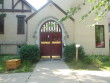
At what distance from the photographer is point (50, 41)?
1841 centimetres

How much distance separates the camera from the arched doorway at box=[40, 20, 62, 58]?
18.3 metres

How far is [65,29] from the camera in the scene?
1816 centimetres

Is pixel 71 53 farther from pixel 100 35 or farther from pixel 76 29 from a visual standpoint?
pixel 100 35

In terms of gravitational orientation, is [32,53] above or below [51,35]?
below

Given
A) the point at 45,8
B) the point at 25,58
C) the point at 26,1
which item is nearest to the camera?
the point at 25,58

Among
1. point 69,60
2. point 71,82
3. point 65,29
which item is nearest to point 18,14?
point 65,29

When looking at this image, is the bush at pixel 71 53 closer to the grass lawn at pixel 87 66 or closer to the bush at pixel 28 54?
the grass lawn at pixel 87 66

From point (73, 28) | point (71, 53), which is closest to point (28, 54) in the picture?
point (71, 53)

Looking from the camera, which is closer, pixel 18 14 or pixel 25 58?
pixel 25 58

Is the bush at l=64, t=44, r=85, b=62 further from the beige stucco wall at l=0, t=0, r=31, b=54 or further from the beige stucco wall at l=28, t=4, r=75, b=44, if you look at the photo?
the beige stucco wall at l=0, t=0, r=31, b=54

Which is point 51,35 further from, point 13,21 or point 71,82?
point 71,82

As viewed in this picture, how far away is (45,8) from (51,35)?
2515 millimetres

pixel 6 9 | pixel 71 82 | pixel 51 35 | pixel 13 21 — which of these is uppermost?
pixel 6 9

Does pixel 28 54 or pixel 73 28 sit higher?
pixel 73 28
